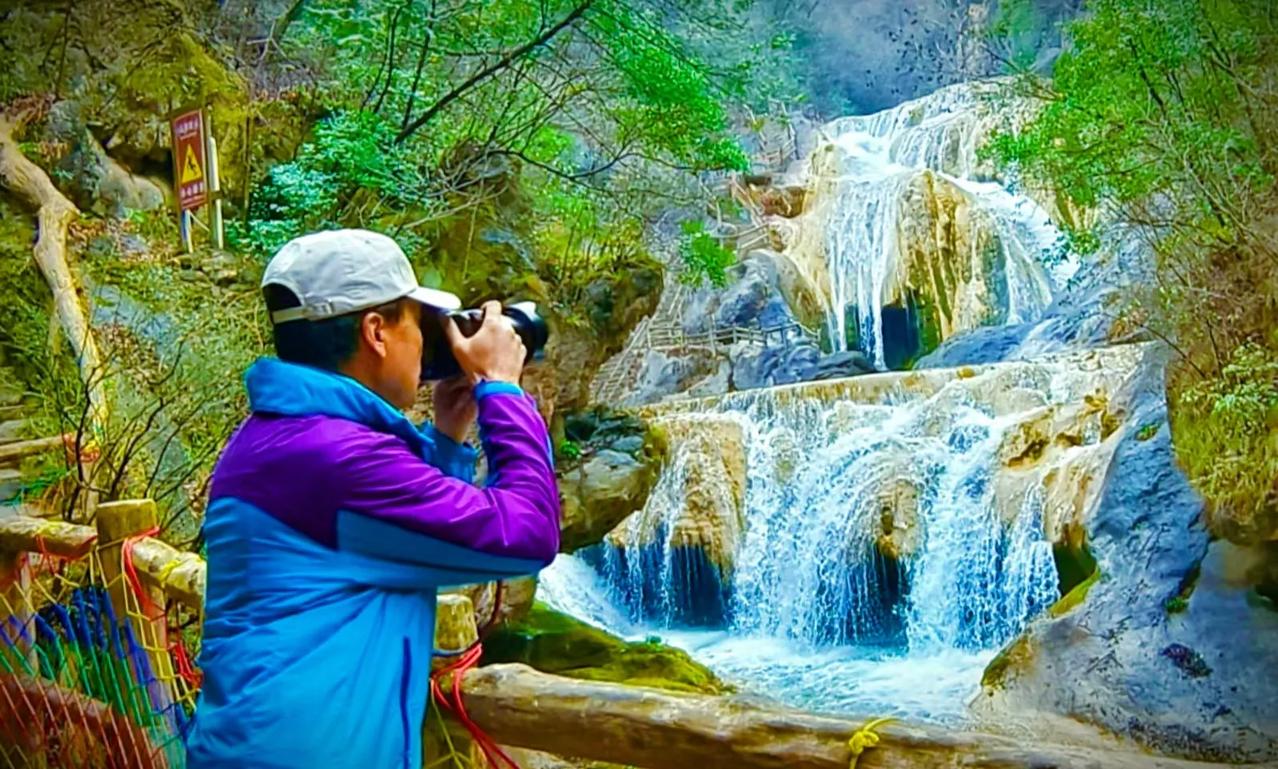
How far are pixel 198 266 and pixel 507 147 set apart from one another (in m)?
1.38

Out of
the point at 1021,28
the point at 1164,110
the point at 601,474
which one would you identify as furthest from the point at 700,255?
the point at 1021,28

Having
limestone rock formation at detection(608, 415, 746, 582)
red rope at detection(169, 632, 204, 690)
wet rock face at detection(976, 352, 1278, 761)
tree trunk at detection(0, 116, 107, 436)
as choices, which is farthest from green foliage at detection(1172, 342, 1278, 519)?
tree trunk at detection(0, 116, 107, 436)

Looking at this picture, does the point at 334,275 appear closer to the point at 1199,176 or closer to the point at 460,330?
the point at 460,330

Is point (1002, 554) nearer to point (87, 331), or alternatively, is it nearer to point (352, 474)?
point (87, 331)

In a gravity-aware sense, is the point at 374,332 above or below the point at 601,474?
above

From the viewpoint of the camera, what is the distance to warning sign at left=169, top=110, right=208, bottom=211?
11.5 ft

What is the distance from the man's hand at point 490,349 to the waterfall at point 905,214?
820 cm

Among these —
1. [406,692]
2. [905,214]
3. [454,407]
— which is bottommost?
[406,692]

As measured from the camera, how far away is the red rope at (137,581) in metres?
1.39

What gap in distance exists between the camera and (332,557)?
674 mm

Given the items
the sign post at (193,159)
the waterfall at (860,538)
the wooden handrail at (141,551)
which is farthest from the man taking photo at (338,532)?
the waterfall at (860,538)

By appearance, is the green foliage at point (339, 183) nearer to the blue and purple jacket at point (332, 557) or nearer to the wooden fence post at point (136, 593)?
the wooden fence post at point (136, 593)

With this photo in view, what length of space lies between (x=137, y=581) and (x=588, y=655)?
3426mm

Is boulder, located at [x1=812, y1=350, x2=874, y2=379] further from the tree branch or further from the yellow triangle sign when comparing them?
the yellow triangle sign
